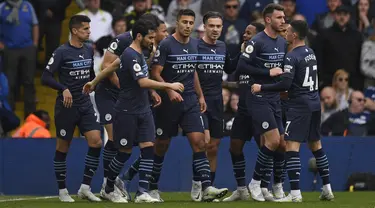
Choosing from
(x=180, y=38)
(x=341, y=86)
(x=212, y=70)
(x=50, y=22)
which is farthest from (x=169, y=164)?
(x=50, y=22)

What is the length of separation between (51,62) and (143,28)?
1.84 meters

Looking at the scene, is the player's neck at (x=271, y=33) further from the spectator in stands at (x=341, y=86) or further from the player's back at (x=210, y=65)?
the spectator in stands at (x=341, y=86)

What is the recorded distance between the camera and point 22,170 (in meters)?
22.5

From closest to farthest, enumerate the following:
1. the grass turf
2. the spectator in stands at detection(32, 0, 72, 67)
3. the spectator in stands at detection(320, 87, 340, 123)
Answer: the grass turf < the spectator in stands at detection(320, 87, 340, 123) < the spectator in stands at detection(32, 0, 72, 67)

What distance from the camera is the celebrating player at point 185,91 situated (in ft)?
60.5

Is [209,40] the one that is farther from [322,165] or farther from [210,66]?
[322,165]

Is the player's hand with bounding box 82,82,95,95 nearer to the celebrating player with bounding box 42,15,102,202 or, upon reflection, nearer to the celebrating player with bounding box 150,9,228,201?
the celebrating player with bounding box 42,15,102,202

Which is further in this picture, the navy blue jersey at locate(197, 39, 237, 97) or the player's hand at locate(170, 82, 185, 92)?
the navy blue jersey at locate(197, 39, 237, 97)

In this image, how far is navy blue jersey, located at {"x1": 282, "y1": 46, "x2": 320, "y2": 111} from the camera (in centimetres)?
1817

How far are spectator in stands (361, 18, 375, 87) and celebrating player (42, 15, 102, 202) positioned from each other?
7.19 m

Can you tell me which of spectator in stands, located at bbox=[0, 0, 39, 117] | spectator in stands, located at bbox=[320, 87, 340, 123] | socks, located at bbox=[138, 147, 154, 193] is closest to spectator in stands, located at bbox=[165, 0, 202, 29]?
spectator in stands, located at bbox=[0, 0, 39, 117]

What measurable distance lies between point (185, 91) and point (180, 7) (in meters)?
7.25

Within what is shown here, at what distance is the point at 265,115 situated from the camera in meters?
18.5

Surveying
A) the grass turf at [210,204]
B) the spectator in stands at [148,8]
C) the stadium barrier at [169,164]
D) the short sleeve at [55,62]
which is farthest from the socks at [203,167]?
the spectator in stands at [148,8]
